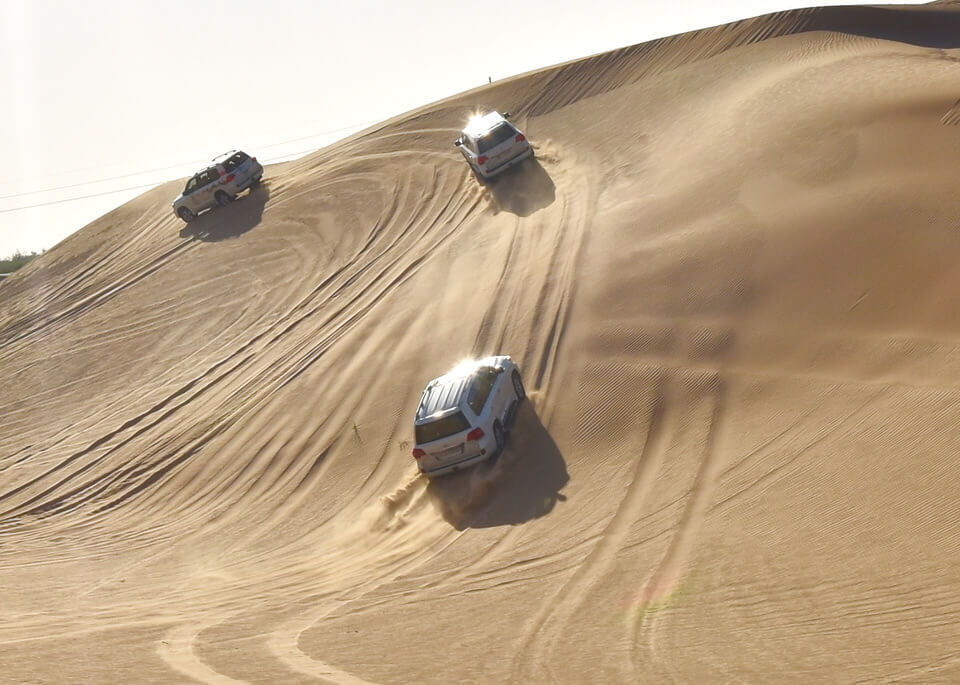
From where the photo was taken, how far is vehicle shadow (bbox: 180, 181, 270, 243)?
108 feet

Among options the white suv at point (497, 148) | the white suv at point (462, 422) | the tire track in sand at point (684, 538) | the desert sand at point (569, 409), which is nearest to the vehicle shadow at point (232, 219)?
the desert sand at point (569, 409)

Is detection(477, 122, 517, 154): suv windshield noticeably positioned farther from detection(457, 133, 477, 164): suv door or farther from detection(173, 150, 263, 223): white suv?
detection(173, 150, 263, 223): white suv

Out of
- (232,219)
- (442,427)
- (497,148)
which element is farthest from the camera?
(232,219)

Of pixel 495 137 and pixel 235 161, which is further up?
pixel 235 161

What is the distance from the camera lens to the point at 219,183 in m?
34.7

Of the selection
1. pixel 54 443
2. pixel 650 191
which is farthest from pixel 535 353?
pixel 54 443

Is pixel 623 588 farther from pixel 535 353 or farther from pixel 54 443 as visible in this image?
pixel 54 443

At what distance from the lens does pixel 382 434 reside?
18.4 meters

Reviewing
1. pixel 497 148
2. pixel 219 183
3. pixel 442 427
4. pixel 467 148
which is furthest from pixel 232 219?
pixel 442 427

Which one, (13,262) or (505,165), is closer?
(505,165)

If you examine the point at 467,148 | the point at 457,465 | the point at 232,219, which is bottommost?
the point at 457,465

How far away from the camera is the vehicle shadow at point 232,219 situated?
3284 cm

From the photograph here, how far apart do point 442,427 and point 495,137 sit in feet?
44.3

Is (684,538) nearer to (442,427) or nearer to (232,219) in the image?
(442,427)
